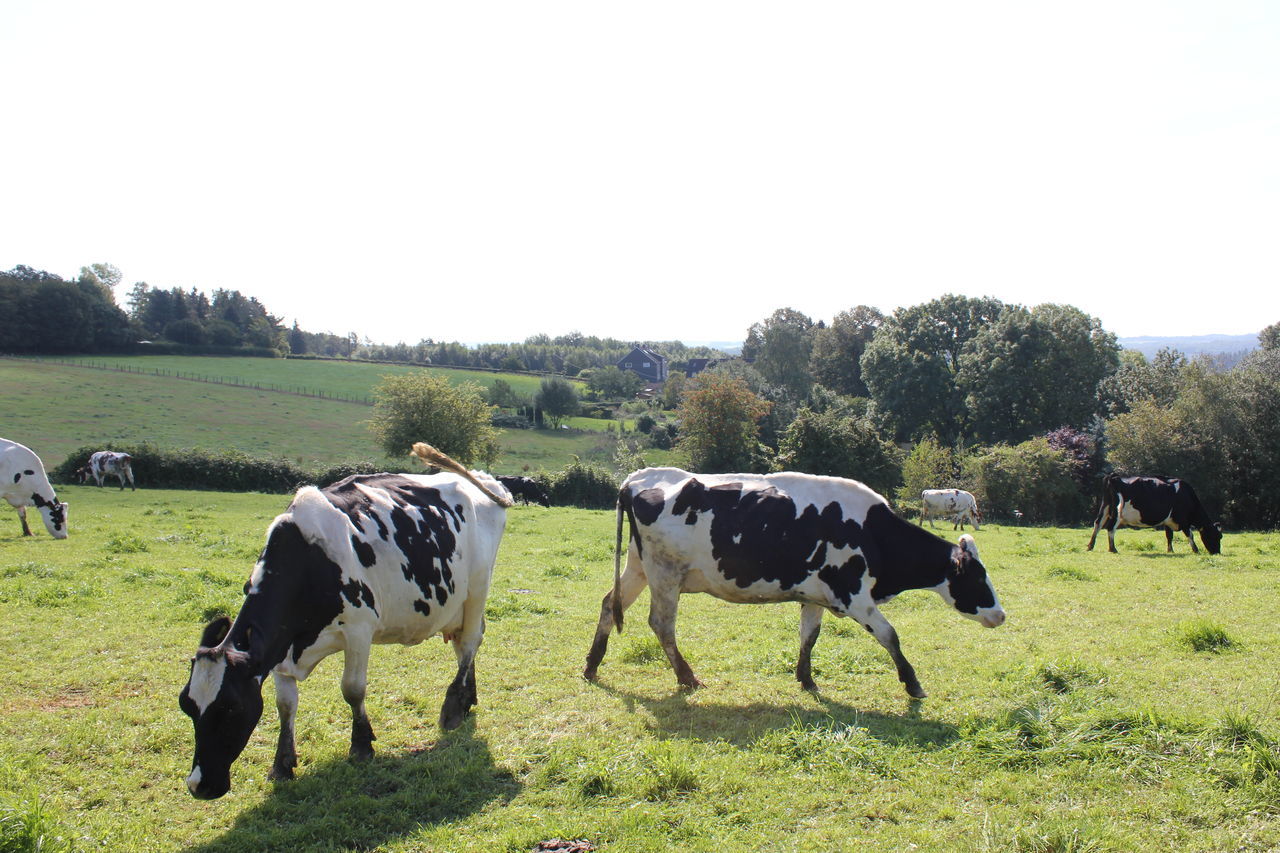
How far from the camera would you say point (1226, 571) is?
648 inches

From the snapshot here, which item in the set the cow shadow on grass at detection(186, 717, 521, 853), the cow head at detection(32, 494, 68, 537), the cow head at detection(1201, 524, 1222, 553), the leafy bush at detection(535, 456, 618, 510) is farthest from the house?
the cow shadow on grass at detection(186, 717, 521, 853)

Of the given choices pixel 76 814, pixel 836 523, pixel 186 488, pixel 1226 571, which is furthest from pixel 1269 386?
pixel 186 488

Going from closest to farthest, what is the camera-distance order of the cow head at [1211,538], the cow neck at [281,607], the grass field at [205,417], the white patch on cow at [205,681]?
the white patch on cow at [205,681] < the cow neck at [281,607] < the cow head at [1211,538] < the grass field at [205,417]

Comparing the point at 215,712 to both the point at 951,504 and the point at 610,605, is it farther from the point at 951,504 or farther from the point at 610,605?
the point at 951,504

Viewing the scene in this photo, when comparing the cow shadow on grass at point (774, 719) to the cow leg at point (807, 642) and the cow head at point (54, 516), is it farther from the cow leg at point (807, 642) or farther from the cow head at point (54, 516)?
the cow head at point (54, 516)

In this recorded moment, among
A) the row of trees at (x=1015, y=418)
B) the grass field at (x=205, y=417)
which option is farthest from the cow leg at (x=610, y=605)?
the grass field at (x=205, y=417)

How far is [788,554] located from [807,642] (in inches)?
39.9

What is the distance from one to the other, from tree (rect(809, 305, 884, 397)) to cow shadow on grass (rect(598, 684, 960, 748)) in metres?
79.2

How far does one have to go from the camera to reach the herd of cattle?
5.91 metres

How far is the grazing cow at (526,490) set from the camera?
40500 millimetres

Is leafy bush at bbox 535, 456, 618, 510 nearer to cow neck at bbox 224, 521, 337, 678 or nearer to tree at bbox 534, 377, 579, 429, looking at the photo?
tree at bbox 534, 377, 579, 429

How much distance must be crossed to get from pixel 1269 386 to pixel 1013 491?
1312cm

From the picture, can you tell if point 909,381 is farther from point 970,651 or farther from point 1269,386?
point 970,651

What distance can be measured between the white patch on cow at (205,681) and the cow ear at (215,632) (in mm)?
235
